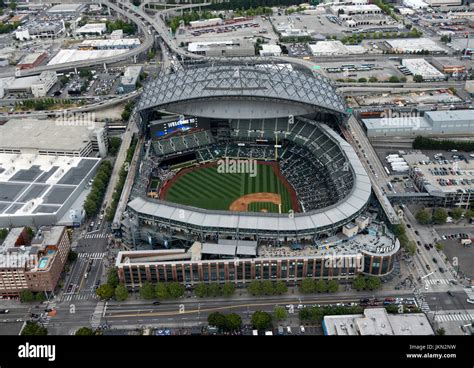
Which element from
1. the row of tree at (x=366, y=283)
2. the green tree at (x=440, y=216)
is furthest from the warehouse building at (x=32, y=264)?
the green tree at (x=440, y=216)

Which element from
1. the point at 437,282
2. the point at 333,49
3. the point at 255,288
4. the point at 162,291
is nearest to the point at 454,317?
the point at 437,282

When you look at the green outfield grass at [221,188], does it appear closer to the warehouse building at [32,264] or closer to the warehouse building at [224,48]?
the warehouse building at [32,264]

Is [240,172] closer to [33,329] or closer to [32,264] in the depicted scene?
[32,264]

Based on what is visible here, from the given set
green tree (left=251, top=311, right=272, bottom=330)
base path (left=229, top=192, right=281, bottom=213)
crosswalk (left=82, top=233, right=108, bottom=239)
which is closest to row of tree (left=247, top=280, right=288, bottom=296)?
green tree (left=251, top=311, right=272, bottom=330)

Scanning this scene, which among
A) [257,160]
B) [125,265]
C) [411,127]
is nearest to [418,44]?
[411,127]

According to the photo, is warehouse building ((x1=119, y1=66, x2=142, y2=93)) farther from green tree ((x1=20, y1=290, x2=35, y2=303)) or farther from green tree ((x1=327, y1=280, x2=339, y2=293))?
green tree ((x1=327, y1=280, x2=339, y2=293))

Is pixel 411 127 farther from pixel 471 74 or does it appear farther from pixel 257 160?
pixel 471 74

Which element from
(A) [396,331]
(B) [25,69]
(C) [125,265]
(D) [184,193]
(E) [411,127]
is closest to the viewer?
(A) [396,331]

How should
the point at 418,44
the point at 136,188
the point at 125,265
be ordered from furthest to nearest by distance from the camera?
the point at 418,44
the point at 136,188
the point at 125,265
